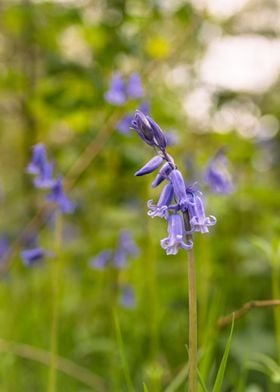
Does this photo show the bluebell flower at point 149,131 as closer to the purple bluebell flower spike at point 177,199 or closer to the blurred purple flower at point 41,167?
the purple bluebell flower spike at point 177,199

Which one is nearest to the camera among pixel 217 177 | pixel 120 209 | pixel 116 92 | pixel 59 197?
pixel 59 197

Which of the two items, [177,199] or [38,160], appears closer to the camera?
[177,199]

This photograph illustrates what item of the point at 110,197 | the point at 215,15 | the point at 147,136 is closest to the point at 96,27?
the point at 215,15

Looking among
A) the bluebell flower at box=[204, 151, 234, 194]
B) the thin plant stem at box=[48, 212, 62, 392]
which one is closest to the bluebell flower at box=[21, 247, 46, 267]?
the thin plant stem at box=[48, 212, 62, 392]

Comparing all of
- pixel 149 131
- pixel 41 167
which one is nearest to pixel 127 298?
pixel 41 167

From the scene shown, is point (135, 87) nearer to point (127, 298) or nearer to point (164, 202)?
point (127, 298)

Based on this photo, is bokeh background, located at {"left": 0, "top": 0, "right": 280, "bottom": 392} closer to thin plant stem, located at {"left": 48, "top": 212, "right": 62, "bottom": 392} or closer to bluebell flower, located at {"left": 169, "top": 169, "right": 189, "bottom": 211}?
thin plant stem, located at {"left": 48, "top": 212, "right": 62, "bottom": 392}
